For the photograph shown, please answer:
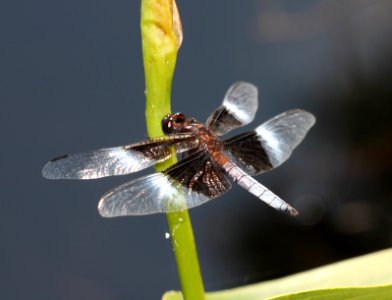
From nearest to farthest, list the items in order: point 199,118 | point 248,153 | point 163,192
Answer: point 163,192
point 248,153
point 199,118

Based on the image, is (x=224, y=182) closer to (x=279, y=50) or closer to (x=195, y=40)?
(x=195, y=40)

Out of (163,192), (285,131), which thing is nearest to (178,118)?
(163,192)

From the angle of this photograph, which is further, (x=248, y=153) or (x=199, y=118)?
(x=199, y=118)

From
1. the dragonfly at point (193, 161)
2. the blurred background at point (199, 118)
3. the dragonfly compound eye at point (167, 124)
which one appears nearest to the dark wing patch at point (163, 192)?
the dragonfly at point (193, 161)

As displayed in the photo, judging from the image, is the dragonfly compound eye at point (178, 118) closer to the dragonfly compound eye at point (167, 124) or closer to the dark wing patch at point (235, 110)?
the dragonfly compound eye at point (167, 124)

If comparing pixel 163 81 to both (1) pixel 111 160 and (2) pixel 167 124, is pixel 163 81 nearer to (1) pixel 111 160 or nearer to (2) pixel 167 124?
(2) pixel 167 124

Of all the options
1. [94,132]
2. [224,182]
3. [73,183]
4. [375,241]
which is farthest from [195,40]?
[224,182]
